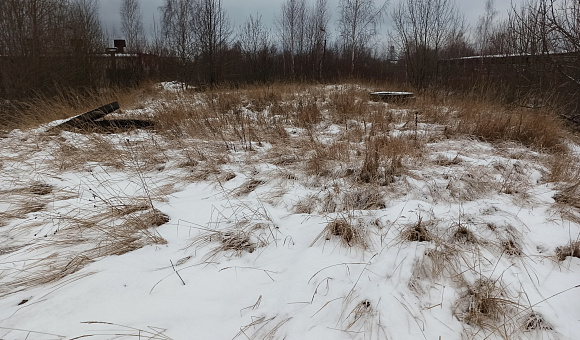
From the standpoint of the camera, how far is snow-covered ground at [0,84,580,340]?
1226mm

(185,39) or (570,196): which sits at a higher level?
(185,39)

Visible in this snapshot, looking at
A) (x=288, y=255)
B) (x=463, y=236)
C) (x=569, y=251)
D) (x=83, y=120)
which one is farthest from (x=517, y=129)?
(x=83, y=120)

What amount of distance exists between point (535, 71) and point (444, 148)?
4.52 m

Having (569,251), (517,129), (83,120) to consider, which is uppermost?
(83,120)

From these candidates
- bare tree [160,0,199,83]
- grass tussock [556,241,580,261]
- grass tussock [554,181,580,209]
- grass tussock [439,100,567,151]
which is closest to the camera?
grass tussock [556,241,580,261]

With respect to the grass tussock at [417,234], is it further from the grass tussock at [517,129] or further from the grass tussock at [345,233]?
the grass tussock at [517,129]

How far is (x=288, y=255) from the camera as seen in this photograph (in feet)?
5.59

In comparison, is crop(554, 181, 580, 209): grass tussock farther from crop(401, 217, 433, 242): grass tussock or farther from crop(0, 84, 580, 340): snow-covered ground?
crop(401, 217, 433, 242): grass tussock

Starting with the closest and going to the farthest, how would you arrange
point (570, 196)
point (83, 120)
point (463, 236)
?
point (463, 236) → point (570, 196) → point (83, 120)

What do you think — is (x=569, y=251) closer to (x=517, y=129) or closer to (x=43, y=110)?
(x=517, y=129)

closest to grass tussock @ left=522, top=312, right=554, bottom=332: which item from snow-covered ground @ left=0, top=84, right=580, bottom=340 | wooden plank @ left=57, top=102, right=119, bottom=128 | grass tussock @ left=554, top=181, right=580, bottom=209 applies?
snow-covered ground @ left=0, top=84, right=580, bottom=340

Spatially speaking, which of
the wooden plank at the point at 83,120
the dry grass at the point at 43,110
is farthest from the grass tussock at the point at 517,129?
the dry grass at the point at 43,110

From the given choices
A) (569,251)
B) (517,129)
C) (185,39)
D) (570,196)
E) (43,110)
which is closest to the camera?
(569,251)

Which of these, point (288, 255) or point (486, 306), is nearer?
point (486, 306)
